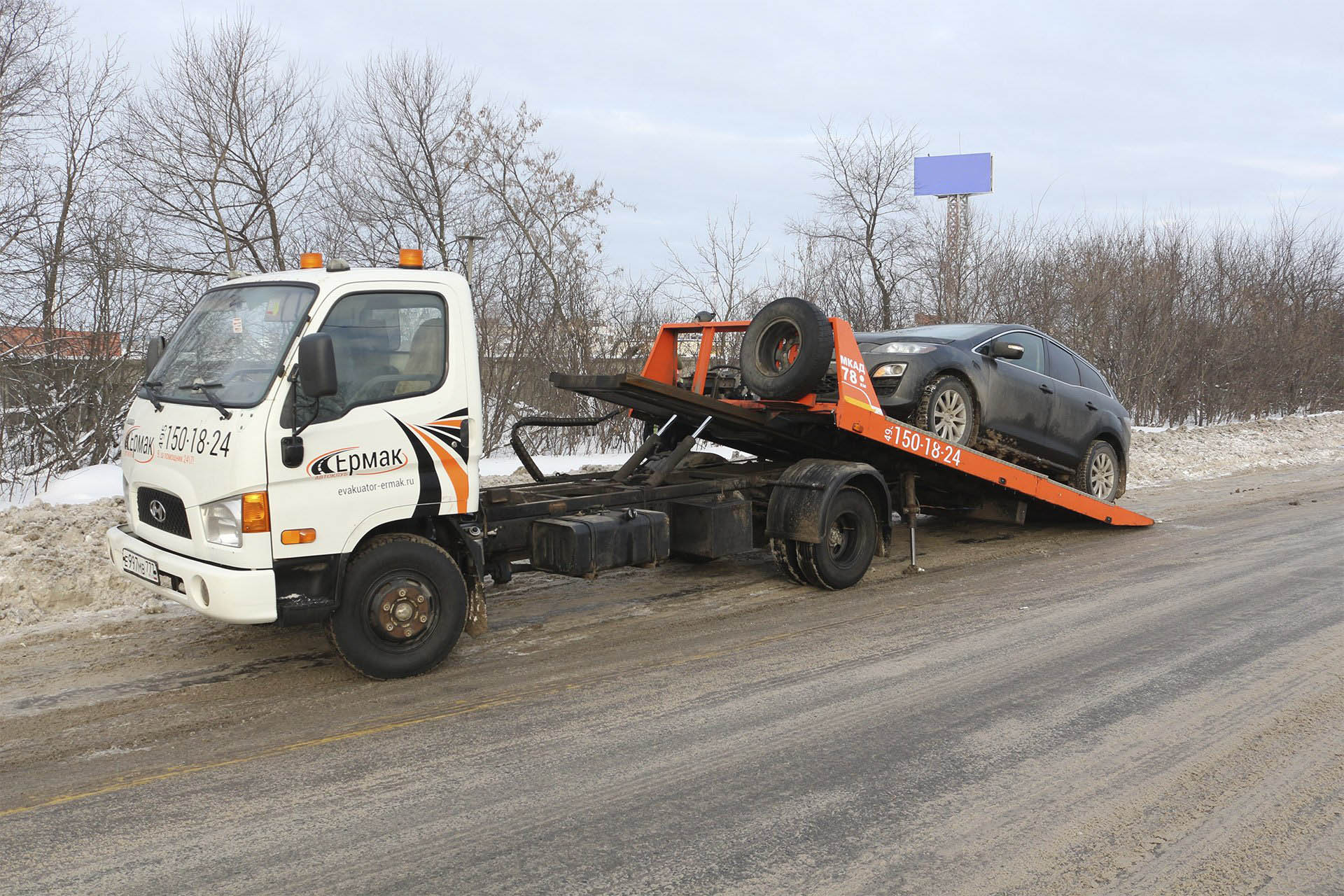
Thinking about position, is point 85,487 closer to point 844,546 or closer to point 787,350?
point 787,350

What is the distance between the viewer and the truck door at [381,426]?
5152 millimetres

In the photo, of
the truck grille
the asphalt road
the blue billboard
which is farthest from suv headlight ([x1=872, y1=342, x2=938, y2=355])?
the blue billboard

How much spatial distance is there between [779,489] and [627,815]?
14.4 feet

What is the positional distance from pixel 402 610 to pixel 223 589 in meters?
0.97

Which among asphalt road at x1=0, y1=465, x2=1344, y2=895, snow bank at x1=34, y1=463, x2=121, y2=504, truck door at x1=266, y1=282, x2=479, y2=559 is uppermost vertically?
truck door at x1=266, y1=282, x2=479, y2=559

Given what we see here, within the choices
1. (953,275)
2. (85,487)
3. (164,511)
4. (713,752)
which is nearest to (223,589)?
(164,511)

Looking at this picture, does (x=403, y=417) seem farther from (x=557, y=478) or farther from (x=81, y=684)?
(x=557, y=478)

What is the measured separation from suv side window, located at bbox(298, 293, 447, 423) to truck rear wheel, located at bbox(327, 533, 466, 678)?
2.72 ft

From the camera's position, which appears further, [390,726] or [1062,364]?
[1062,364]

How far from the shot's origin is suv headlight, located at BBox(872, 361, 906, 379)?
28.4 feet

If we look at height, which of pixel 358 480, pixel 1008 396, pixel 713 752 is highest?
pixel 1008 396

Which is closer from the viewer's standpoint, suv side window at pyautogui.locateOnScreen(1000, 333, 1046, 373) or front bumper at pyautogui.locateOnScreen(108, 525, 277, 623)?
Answer: front bumper at pyautogui.locateOnScreen(108, 525, 277, 623)

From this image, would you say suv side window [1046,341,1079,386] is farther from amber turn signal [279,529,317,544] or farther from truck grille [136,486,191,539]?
truck grille [136,486,191,539]

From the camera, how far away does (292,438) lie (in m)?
5.07
